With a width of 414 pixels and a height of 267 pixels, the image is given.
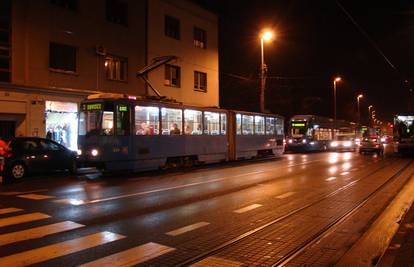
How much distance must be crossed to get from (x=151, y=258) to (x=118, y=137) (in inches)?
458

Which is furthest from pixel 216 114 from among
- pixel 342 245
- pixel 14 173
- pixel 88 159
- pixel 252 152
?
pixel 342 245

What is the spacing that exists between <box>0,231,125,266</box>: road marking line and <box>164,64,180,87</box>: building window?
2448 centimetres

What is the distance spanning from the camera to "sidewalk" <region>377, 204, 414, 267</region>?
6.26m

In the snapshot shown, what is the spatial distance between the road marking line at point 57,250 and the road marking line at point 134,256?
681 mm

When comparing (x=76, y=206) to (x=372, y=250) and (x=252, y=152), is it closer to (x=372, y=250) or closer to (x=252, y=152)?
(x=372, y=250)

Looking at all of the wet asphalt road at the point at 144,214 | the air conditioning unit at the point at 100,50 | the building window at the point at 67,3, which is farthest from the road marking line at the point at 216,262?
the air conditioning unit at the point at 100,50

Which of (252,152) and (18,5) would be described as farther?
(252,152)

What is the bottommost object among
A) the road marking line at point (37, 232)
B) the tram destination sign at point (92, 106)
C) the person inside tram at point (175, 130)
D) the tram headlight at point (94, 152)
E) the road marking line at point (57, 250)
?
the road marking line at point (57, 250)

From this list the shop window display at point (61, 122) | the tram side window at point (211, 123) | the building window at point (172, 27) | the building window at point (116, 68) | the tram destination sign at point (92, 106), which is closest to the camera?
the tram destination sign at point (92, 106)

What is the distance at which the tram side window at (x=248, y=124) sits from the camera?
26672 mm

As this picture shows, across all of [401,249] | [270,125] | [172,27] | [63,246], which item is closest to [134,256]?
[63,246]

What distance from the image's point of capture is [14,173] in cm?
1662

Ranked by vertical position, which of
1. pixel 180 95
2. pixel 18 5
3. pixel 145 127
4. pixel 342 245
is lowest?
pixel 342 245

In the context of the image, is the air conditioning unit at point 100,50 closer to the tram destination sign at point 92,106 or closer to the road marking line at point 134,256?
the tram destination sign at point 92,106
